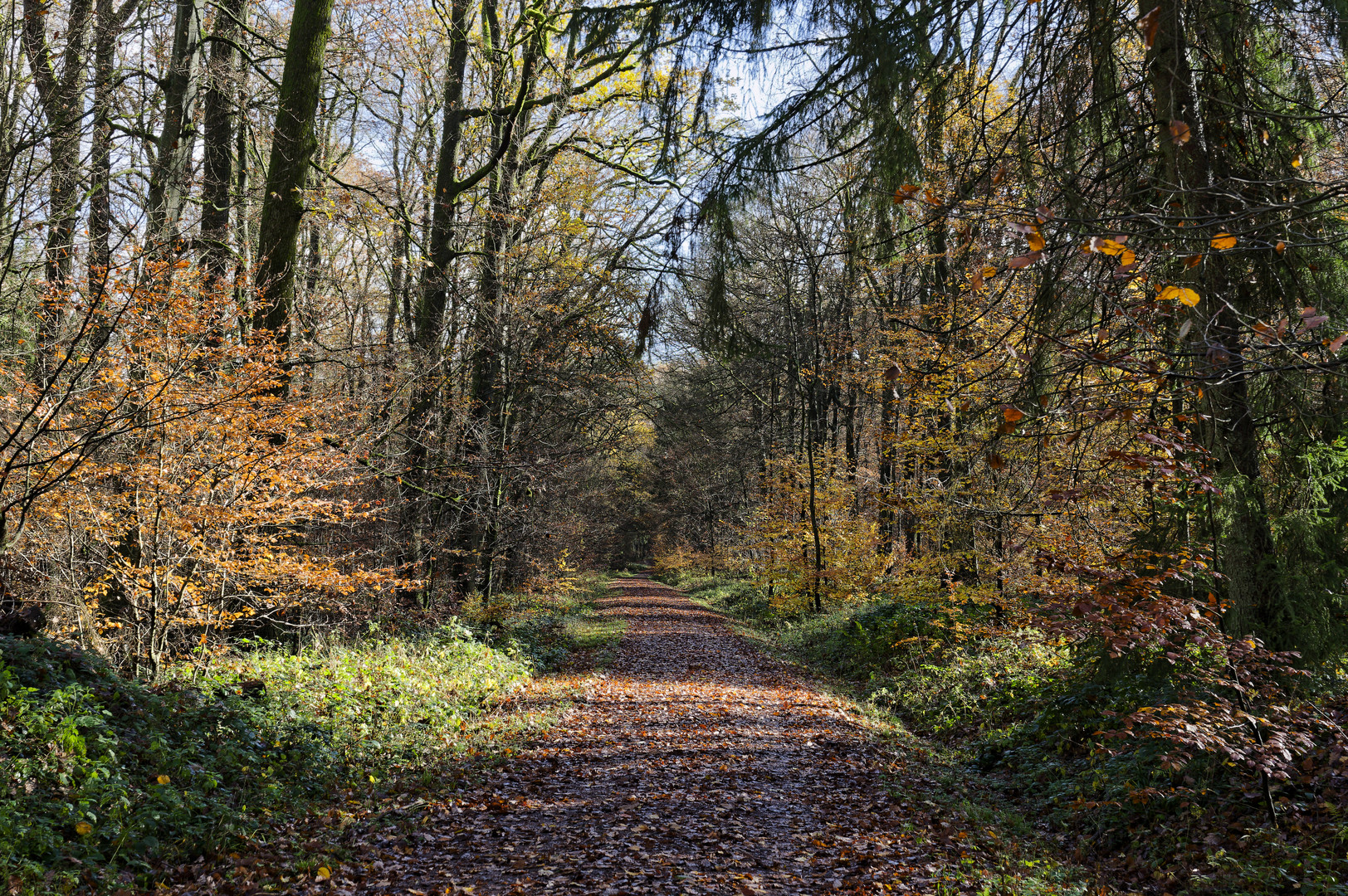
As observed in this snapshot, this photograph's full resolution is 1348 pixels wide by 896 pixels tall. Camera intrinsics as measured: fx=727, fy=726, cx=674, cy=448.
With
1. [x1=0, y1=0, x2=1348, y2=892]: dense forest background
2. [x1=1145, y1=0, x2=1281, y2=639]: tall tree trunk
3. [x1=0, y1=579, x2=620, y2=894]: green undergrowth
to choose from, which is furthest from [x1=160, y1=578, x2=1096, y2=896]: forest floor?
[x1=1145, y1=0, x2=1281, y2=639]: tall tree trunk

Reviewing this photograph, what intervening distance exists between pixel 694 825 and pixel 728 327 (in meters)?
3.91

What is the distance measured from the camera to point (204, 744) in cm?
532

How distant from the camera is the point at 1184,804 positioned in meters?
4.94

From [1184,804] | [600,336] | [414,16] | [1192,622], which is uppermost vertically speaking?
[414,16]

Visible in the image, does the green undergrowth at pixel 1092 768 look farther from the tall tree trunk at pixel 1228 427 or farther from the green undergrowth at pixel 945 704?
the tall tree trunk at pixel 1228 427

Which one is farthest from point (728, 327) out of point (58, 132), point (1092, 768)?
point (58, 132)

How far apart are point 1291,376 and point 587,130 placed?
1367 cm

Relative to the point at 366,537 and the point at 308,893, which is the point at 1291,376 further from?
the point at 366,537

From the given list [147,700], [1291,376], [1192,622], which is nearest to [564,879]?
[147,700]

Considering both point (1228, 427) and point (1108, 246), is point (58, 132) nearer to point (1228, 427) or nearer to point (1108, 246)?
point (1108, 246)

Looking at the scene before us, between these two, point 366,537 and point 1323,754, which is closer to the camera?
point 1323,754

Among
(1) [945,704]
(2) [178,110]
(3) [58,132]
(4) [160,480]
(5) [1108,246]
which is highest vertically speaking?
(2) [178,110]

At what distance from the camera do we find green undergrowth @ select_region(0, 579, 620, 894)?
3.96 metres

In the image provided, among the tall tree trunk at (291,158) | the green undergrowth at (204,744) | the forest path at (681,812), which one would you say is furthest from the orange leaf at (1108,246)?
the tall tree trunk at (291,158)
